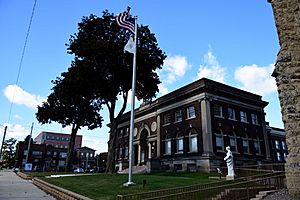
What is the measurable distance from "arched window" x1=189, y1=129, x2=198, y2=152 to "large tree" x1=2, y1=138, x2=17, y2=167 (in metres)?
81.1

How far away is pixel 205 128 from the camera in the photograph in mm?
30562

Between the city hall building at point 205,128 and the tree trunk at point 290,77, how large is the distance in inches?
780

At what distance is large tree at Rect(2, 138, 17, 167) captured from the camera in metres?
92.8

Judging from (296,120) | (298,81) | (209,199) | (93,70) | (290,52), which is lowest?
(209,199)

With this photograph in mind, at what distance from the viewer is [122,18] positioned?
18.4 metres

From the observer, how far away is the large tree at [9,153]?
305ft

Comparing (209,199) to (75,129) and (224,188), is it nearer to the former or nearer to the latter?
(224,188)

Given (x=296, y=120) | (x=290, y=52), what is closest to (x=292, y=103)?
(x=296, y=120)

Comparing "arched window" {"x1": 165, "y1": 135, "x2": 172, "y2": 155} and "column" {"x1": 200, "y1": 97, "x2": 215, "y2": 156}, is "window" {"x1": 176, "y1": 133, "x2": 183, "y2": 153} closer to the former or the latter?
"arched window" {"x1": 165, "y1": 135, "x2": 172, "y2": 155}

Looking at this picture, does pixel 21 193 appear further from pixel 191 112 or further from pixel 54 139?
pixel 54 139

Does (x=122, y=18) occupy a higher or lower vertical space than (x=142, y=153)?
higher

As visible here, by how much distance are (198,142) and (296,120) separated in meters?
21.9

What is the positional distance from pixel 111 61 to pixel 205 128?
13300mm

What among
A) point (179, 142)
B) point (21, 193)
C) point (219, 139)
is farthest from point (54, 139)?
point (21, 193)
